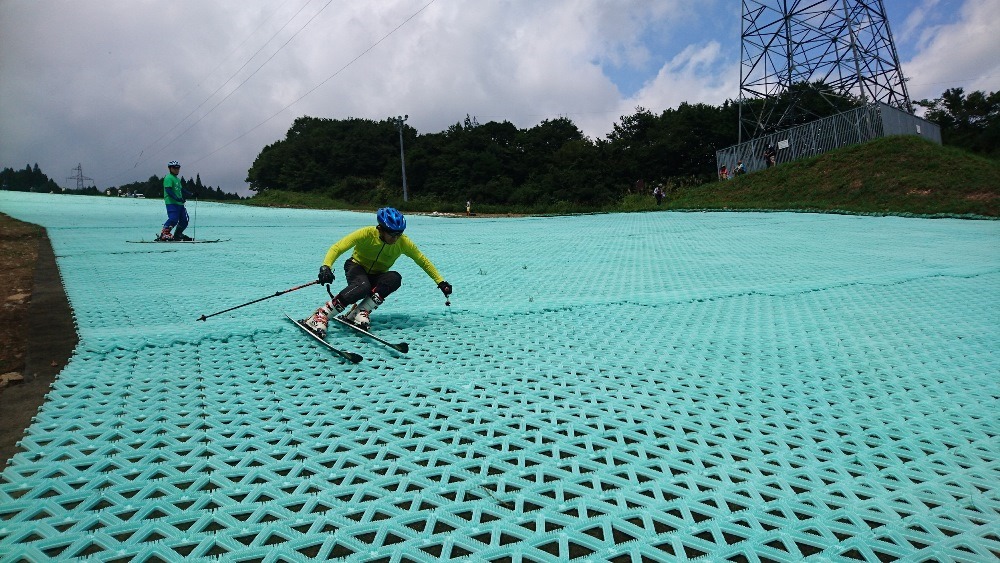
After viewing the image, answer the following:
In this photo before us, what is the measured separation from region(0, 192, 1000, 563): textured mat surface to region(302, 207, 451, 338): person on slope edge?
7.1 inches

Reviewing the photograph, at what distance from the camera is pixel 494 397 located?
2355mm

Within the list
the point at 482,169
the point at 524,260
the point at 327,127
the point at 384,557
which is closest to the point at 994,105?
the point at 482,169

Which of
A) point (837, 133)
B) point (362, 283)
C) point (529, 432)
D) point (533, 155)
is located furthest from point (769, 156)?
point (533, 155)

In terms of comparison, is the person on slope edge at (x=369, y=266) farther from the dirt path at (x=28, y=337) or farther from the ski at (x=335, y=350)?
the dirt path at (x=28, y=337)

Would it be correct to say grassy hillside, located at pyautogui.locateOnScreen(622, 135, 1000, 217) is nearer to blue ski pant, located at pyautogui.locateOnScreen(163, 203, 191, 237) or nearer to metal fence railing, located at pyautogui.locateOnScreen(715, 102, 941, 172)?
metal fence railing, located at pyautogui.locateOnScreen(715, 102, 941, 172)

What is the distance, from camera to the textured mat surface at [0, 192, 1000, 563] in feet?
4.71

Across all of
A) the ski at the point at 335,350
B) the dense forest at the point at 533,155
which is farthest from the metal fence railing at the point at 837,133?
the ski at the point at 335,350

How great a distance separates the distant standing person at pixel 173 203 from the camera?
8211 millimetres

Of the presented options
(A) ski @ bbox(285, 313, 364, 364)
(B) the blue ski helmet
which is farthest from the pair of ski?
(B) the blue ski helmet

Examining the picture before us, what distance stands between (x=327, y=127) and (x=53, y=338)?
188 feet

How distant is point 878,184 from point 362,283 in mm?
15538

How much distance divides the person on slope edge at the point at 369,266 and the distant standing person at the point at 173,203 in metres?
6.30

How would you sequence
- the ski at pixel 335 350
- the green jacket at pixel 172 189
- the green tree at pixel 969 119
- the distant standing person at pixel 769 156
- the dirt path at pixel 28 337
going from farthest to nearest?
1. the green tree at pixel 969 119
2. the distant standing person at pixel 769 156
3. the green jacket at pixel 172 189
4. the ski at pixel 335 350
5. the dirt path at pixel 28 337

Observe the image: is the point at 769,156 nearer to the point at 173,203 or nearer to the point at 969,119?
the point at 173,203
